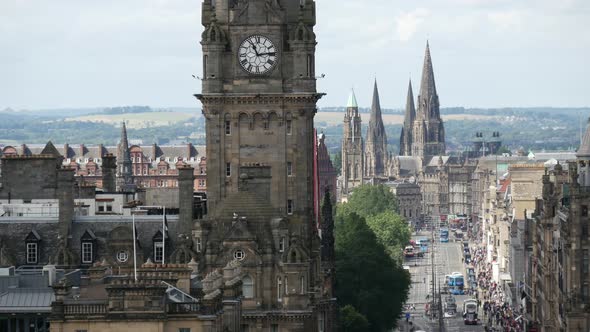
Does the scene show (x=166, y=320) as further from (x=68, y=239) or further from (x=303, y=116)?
(x=303, y=116)

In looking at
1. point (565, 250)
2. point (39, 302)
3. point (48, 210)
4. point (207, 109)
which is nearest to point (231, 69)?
point (207, 109)

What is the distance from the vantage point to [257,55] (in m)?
139

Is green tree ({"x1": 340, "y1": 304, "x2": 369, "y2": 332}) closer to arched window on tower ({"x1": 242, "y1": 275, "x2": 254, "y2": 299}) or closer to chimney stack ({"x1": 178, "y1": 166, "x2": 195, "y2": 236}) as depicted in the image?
chimney stack ({"x1": 178, "y1": 166, "x2": 195, "y2": 236})

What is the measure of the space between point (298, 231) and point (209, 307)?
156 ft

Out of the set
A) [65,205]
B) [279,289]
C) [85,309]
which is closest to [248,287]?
[279,289]

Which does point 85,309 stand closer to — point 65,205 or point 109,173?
point 65,205

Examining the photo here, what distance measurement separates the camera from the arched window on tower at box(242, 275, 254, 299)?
120625mm

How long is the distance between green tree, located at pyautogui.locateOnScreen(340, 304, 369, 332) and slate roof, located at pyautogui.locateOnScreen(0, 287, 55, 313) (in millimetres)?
74230

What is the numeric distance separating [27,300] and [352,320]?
7909cm

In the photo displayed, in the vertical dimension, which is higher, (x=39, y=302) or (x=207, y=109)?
(x=207, y=109)

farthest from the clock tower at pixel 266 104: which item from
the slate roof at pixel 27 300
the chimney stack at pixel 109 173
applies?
the slate roof at pixel 27 300

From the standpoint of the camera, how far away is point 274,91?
138m

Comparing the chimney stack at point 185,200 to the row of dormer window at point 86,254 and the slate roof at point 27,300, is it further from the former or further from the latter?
the slate roof at point 27,300

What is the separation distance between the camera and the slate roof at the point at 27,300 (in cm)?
9588
